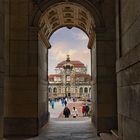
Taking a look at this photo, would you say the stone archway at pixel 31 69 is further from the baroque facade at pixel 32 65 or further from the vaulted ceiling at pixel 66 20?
the vaulted ceiling at pixel 66 20

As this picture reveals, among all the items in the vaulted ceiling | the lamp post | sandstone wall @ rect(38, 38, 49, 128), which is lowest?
sandstone wall @ rect(38, 38, 49, 128)

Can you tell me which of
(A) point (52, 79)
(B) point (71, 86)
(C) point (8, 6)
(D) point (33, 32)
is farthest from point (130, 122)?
(A) point (52, 79)

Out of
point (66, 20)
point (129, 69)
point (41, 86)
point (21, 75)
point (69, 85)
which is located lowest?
point (41, 86)

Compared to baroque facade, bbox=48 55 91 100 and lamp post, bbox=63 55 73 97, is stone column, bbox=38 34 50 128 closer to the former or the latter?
baroque facade, bbox=48 55 91 100

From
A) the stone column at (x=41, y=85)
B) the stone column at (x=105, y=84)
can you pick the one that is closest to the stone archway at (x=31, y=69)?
the stone column at (x=105, y=84)

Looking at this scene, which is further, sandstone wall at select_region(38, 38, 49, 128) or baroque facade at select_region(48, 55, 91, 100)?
baroque facade at select_region(48, 55, 91, 100)

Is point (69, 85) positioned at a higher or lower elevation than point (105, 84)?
higher

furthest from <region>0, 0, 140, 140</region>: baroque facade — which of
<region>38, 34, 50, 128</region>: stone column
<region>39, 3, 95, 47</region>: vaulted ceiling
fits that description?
<region>39, 3, 95, 47</region>: vaulted ceiling

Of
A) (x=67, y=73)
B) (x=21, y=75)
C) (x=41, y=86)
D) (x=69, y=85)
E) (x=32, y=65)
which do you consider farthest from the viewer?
(x=67, y=73)

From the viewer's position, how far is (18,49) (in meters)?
16.6

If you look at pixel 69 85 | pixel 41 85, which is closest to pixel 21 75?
pixel 41 85

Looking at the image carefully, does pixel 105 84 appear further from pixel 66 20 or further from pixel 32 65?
pixel 66 20

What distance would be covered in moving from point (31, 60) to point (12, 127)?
346 cm

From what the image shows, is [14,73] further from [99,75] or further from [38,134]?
[99,75]
